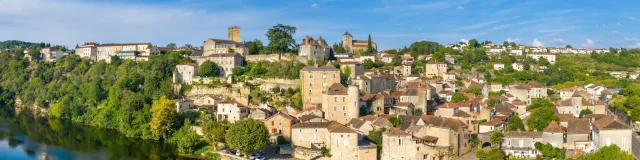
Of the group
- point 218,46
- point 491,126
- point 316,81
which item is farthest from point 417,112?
point 218,46

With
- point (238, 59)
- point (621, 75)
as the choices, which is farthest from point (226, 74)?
point (621, 75)

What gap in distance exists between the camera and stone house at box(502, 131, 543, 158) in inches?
1107

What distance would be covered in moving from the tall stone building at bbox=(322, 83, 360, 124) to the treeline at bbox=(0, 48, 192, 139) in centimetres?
1144

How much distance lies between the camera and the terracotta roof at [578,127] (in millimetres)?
27969

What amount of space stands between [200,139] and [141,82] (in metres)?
17.8

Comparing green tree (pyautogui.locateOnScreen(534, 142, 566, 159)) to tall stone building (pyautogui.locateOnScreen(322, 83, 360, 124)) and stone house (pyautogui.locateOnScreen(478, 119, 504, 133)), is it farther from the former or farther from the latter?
tall stone building (pyautogui.locateOnScreen(322, 83, 360, 124))

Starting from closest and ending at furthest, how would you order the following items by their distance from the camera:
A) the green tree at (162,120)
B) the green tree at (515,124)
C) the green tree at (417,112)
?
→ the green tree at (515,124) → the green tree at (417,112) → the green tree at (162,120)

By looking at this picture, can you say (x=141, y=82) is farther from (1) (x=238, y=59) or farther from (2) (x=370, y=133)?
(2) (x=370, y=133)

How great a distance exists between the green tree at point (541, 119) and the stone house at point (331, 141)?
10.6 m

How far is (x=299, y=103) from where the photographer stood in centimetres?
3712

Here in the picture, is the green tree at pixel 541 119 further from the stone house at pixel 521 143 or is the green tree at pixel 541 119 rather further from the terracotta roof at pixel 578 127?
A: the stone house at pixel 521 143

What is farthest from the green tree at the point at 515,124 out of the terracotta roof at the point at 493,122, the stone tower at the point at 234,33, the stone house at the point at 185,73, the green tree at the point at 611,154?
the stone tower at the point at 234,33

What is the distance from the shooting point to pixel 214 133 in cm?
3180

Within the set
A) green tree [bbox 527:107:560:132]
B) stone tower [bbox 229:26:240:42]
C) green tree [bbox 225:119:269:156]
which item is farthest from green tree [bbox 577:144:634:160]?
stone tower [bbox 229:26:240:42]
